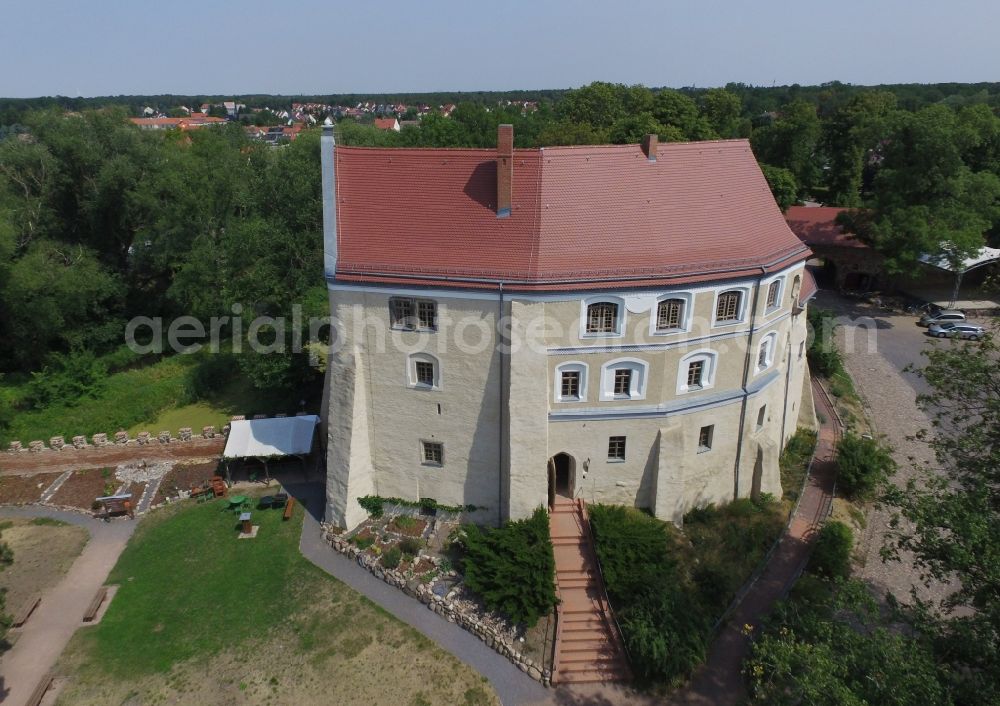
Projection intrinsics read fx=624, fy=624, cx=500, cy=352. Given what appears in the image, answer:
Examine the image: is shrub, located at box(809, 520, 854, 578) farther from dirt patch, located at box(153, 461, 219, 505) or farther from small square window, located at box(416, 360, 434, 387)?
dirt patch, located at box(153, 461, 219, 505)

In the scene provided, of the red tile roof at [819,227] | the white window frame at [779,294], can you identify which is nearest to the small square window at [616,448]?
the white window frame at [779,294]

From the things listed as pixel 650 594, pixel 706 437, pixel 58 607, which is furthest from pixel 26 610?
pixel 706 437

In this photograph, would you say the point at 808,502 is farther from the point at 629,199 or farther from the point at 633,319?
the point at 629,199

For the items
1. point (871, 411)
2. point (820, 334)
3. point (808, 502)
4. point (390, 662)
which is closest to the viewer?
point (390, 662)

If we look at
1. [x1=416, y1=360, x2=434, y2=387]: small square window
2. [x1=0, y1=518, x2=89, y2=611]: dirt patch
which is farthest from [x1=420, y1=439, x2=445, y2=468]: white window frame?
[x1=0, y1=518, x2=89, y2=611]: dirt patch

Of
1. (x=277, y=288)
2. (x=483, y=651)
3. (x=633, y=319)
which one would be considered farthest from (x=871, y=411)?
(x=277, y=288)

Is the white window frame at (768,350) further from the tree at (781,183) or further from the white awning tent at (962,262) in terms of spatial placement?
the tree at (781,183)

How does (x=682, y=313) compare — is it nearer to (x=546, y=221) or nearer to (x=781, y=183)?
(x=546, y=221)
